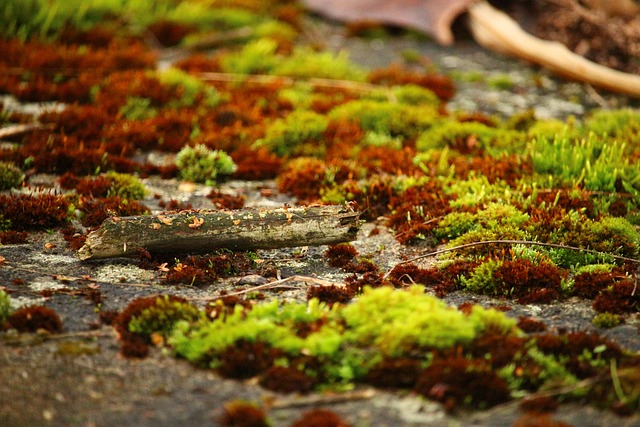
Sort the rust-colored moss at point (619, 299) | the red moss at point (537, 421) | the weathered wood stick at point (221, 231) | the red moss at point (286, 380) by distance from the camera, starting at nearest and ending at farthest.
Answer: the red moss at point (537, 421)
the red moss at point (286, 380)
the rust-colored moss at point (619, 299)
the weathered wood stick at point (221, 231)

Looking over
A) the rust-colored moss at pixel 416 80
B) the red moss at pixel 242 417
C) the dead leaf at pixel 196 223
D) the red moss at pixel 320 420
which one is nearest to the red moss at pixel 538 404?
the red moss at pixel 320 420

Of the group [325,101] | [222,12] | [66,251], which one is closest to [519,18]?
[325,101]

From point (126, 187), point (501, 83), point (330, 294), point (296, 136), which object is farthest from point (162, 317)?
point (501, 83)

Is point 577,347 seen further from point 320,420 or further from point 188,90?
point 188,90

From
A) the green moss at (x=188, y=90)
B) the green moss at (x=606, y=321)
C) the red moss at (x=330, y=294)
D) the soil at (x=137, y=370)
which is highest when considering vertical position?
the green moss at (x=188, y=90)

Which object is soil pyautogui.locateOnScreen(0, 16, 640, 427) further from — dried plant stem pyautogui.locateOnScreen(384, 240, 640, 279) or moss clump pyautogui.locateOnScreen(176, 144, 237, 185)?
moss clump pyautogui.locateOnScreen(176, 144, 237, 185)

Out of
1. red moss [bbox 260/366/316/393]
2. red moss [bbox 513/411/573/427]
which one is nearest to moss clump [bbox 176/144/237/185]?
red moss [bbox 260/366/316/393]

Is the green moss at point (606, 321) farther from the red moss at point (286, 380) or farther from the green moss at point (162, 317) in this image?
the green moss at point (162, 317)
